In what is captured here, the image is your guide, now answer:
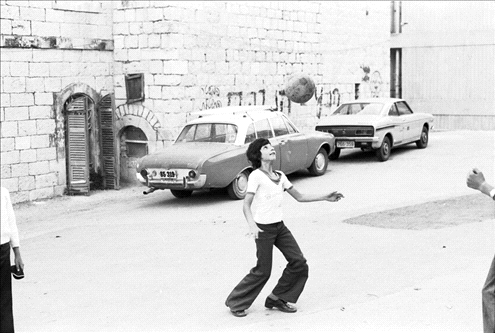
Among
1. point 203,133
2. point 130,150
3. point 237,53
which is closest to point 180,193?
point 203,133

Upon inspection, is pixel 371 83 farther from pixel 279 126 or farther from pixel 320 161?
pixel 279 126

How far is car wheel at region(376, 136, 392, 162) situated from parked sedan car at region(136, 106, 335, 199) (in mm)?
1967

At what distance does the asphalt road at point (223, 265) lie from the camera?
252 inches

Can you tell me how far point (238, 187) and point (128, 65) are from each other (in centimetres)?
431

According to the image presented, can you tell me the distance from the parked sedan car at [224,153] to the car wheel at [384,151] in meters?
1.97

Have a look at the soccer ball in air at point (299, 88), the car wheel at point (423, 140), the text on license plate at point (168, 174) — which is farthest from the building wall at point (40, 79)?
the car wheel at point (423, 140)

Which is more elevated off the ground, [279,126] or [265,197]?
[279,126]

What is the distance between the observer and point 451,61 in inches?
962

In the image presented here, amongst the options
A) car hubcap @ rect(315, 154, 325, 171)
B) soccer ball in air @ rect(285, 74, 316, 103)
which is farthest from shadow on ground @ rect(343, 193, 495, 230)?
soccer ball in air @ rect(285, 74, 316, 103)

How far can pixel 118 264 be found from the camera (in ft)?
28.1

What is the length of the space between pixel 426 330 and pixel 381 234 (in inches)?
150

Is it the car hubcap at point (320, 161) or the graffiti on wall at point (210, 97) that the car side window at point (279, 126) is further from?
the graffiti on wall at point (210, 97)

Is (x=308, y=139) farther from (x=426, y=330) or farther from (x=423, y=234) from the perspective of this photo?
(x=426, y=330)

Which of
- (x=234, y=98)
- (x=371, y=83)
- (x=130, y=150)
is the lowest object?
(x=130, y=150)
